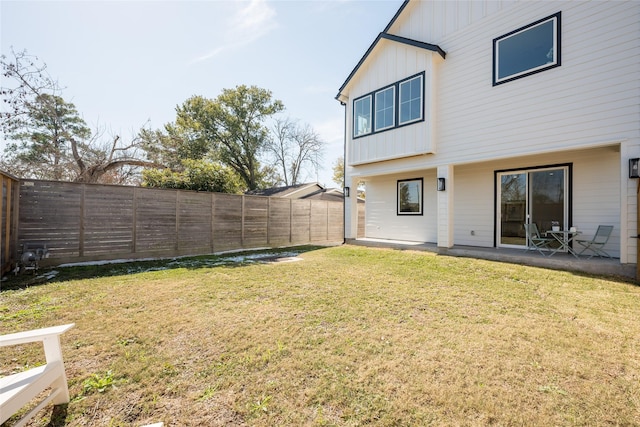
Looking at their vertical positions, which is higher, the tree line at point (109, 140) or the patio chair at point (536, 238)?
the tree line at point (109, 140)

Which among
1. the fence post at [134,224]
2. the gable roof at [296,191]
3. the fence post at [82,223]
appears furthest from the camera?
the gable roof at [296,191]

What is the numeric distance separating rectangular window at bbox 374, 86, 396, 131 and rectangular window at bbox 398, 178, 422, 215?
234cm

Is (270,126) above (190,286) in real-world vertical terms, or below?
above

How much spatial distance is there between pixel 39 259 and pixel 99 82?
9218 millimetres

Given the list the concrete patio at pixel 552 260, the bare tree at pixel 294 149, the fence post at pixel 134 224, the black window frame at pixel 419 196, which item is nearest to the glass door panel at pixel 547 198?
the concrete patio at pixel 552 260

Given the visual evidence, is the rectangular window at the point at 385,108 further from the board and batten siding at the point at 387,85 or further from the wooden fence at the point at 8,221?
Answer: the wooden fence at the point at 8,221

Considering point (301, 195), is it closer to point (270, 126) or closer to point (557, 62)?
point (270, 126)

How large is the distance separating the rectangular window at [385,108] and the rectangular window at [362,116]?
1.26ft

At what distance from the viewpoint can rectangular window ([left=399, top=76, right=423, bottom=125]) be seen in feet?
27.7

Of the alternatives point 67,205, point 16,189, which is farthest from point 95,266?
point 16,189

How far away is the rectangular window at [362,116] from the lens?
9.98 m

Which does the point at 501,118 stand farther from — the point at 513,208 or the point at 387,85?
the point at 387,85

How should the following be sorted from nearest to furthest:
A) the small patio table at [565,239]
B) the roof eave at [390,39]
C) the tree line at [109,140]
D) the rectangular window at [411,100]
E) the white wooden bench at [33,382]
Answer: the white wooden bench at [33,382], the small patio table at [565,239], the roof eave at [390,39], the rectangular window at [411,100], the tree line at [109,140]

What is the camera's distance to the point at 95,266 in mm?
6488
